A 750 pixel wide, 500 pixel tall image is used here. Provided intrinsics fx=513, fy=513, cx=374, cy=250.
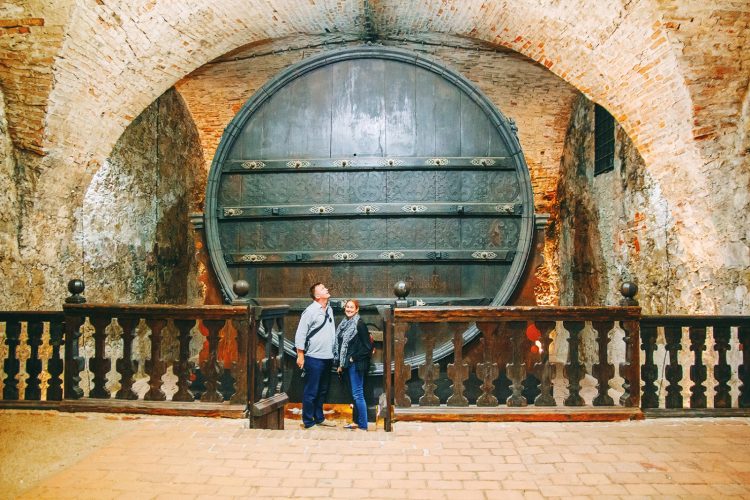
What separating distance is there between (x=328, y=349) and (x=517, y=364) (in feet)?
3.98

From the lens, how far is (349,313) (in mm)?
3373

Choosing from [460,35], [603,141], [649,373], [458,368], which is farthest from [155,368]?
[603,141]

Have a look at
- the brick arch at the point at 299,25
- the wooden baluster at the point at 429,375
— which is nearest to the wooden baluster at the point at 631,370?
the wooden baluster at the point at 429,375

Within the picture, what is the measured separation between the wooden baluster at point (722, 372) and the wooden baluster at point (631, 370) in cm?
50

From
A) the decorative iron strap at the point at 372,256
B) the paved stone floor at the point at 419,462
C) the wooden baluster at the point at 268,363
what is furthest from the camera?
the decorative iron strap at the point at 372,256

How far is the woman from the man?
0.07 m

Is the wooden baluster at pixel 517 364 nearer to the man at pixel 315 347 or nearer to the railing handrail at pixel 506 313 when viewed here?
the railing handrail at pixel 506 313

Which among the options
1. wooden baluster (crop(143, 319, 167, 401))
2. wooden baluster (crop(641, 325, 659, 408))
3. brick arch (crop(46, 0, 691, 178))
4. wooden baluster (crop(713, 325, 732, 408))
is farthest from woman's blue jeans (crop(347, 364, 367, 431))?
brick arch (crop(46, 0, 691, 178))

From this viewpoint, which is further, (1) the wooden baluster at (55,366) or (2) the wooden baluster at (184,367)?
(1) the wooden baluster at (55,366)

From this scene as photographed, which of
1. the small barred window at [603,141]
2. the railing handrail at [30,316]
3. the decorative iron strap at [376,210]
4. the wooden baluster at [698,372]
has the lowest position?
the wooden baluster at [698,372]

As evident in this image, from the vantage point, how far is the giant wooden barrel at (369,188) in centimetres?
344

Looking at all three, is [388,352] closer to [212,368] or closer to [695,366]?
[212,368]

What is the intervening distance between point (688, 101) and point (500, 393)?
2512 mm

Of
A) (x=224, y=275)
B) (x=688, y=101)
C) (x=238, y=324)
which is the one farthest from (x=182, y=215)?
(x=688, y=101)
